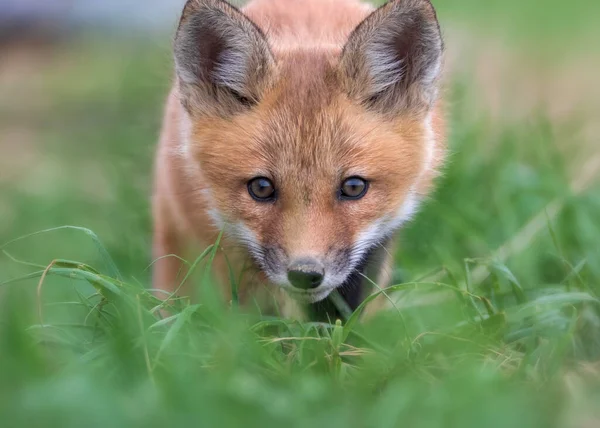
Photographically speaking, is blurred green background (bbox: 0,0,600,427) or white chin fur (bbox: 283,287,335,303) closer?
blurred green background (bbox: 0,0,600,427)

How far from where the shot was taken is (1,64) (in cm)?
1068

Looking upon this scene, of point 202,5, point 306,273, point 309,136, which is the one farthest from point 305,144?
point 202,5

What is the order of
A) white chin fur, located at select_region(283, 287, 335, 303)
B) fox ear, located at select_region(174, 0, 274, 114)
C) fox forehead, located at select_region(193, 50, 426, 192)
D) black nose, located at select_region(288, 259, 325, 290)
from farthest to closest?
1. fox ear, located at select_region(174, 0, 274, 114)
2. fox forehead, located at select_region(193, 50, 426, 192)
3. white chin fur, located at select_region(283, 287, 335, 303)
4. black nose, located at select_region(288, 259, 325, 290)

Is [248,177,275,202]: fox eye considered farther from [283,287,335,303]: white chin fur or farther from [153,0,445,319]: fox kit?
[283,287,335,303]: white chin fur

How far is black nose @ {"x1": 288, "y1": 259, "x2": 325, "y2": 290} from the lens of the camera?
11.8 ft

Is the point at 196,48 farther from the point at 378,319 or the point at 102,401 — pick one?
the point at 102,401

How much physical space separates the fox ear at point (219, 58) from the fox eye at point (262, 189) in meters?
0.44

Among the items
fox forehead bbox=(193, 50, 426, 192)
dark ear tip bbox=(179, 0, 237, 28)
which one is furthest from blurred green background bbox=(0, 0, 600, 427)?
dark ear tip bbox=(179, 0, 237, 28)

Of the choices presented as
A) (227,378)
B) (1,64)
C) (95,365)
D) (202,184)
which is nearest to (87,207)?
(202,184)

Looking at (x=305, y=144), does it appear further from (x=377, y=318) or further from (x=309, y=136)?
(x=377, y=318)

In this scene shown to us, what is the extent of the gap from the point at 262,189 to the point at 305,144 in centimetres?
28

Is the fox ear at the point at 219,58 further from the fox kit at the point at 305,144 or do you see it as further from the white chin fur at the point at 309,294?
the white chin fur at the point at 309,294

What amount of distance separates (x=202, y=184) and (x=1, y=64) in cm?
746

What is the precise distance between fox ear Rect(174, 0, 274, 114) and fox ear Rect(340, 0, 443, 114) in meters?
0.42
